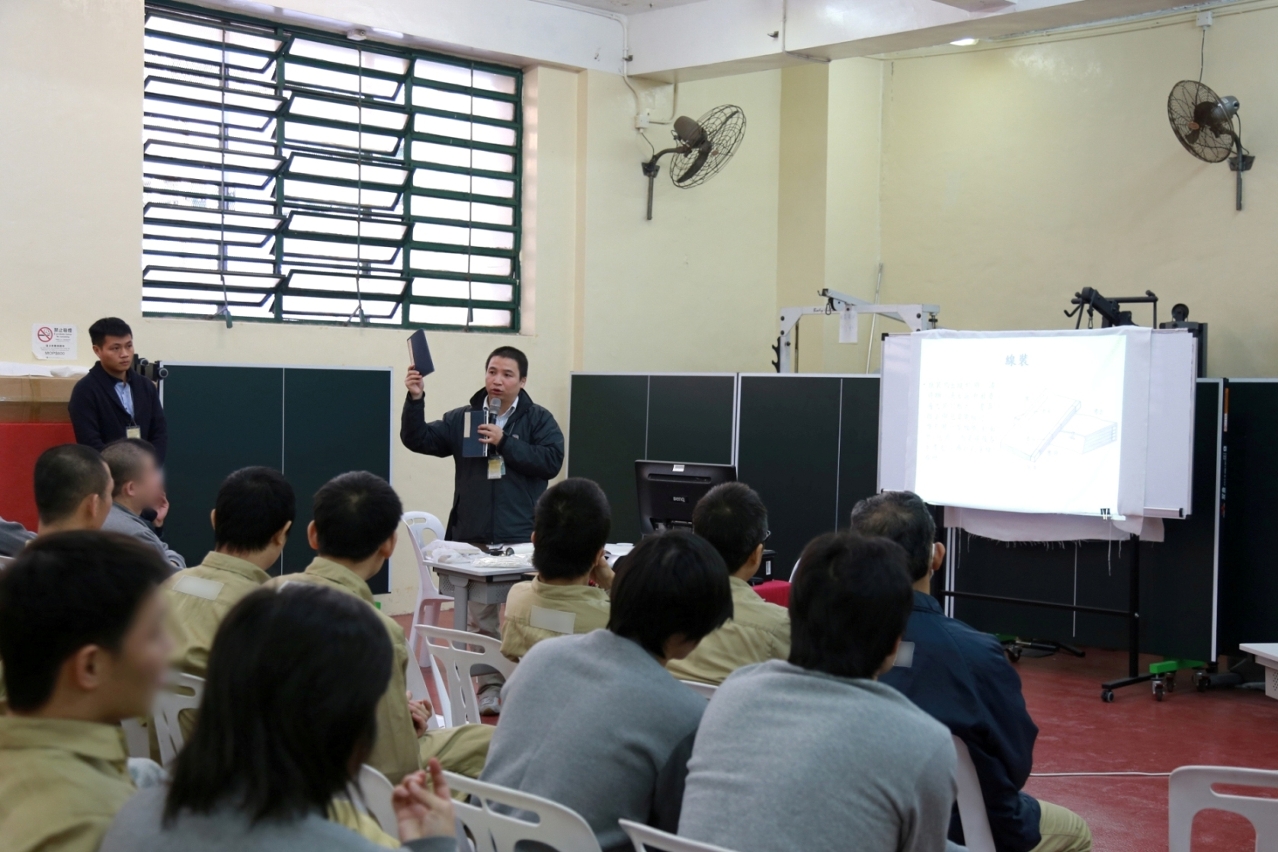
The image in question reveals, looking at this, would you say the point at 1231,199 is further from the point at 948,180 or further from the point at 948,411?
the point at 948,411

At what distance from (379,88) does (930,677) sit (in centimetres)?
600

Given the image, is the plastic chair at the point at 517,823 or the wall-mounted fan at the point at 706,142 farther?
the wall-mounted fan at the point at 706,142

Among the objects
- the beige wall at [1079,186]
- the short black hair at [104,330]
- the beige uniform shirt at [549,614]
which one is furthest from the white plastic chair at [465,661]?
the beige wall at [1079,186]

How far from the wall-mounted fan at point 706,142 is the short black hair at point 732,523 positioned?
5030mm

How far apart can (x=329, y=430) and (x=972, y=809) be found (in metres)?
4.83

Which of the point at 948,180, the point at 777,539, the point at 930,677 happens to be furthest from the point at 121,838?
the point at 948,180

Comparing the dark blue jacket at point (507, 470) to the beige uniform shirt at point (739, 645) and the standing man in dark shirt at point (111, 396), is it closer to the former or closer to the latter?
the standing man in dark shirt at point (111, 396)

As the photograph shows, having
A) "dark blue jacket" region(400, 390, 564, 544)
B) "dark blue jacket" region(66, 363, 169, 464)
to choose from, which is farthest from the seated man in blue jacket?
"dark blue jacket" region(66, 363, 169, 464)

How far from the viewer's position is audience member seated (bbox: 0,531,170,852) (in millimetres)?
1299

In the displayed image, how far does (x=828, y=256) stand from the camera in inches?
347

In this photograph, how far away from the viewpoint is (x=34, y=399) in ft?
18.1

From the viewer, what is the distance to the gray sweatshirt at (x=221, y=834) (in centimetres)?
113

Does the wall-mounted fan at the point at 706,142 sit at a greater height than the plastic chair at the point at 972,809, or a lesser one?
greater

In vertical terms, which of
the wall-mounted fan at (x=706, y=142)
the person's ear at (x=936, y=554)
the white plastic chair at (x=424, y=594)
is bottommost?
the white plastic chair at (x=424, y=594)
